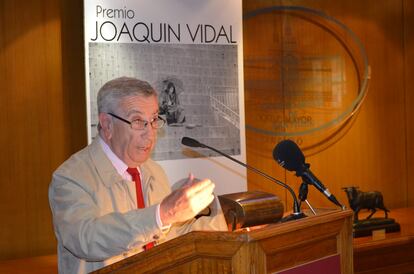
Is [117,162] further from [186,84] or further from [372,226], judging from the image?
[372,226]

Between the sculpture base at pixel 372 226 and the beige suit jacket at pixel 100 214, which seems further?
the sculpture base at pixel 372 226

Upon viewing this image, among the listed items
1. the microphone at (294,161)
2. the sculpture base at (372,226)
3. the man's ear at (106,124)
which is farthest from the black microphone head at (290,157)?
the sculpture base at (372,226)

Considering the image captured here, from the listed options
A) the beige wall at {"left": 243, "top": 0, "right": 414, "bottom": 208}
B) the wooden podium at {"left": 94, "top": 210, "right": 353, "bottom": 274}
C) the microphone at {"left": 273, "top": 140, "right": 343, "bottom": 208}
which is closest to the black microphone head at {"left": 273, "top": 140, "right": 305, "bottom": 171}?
the microphone at {"left": 273, "top": 140, "right": 343, "bottom": 208}

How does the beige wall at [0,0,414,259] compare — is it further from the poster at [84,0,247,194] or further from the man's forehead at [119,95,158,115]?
the man's forehead at [119,95,158,115]

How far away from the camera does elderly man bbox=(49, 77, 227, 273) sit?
195 centimetres

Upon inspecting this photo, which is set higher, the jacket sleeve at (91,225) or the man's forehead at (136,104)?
the man's forehead at (136,104)

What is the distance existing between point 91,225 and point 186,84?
2.06m

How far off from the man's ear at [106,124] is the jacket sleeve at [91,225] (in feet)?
0.74

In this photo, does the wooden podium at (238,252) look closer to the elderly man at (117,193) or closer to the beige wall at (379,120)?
the elderly man at (117,193)

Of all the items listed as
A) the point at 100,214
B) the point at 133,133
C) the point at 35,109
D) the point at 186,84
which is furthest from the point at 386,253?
the point at 100,214

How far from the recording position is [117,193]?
2236 millimetres

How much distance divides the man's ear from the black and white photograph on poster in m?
1.36

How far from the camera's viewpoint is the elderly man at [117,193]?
195 cm

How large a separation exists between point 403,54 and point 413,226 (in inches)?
56.3
